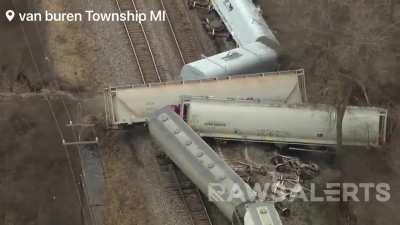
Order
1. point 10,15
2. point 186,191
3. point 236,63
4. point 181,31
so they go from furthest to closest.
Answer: point 10,15 < point 181,31 < point 236,63 < point 186,191

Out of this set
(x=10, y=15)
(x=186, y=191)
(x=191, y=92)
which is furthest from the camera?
(x=10, y=15)

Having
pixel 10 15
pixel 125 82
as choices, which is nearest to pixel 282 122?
pixel 125 82

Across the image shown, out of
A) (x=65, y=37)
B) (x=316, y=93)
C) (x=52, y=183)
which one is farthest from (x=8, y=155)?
(x=316, y=93)

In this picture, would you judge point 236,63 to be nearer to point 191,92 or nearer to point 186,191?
point 191,92

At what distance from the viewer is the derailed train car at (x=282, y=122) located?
24062mm

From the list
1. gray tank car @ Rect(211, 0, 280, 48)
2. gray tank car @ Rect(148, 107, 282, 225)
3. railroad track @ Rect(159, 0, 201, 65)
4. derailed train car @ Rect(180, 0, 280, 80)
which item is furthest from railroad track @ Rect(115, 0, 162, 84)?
gray tank car @ Rect(148, 107, 282, 225)

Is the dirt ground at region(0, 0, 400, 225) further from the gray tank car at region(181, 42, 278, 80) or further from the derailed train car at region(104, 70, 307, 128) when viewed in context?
the gray tank car at region(181, 42, 278, 80)

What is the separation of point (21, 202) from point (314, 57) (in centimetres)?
1447

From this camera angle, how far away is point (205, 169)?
70.4ft

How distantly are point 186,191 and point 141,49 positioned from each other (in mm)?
9776

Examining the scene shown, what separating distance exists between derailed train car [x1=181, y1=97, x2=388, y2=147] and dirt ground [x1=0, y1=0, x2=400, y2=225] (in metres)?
0.75

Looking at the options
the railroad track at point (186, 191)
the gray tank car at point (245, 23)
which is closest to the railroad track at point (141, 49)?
the gray tank car at point (245, 23)

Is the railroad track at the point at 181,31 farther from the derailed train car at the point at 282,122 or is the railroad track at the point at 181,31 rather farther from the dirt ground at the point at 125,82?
the derailed train car at the point at 282,122

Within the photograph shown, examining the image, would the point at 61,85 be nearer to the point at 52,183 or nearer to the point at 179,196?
the point at 52,183
